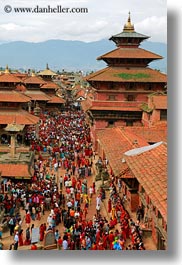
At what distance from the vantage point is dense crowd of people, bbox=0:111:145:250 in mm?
12109

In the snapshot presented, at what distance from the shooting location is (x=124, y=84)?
26781 mm

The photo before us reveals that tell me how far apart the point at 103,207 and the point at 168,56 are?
24.0 feet

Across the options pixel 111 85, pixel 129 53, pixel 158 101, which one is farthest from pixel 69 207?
pixel 129 53

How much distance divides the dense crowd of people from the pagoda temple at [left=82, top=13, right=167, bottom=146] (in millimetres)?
3187

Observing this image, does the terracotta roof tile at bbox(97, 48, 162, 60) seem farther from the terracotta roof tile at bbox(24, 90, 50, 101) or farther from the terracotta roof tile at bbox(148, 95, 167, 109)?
the terracotta roof tile at bbox(24, 90, 50, 101)

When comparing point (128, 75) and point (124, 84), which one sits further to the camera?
point (124, 84)

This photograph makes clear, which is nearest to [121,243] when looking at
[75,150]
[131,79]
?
[75,150]

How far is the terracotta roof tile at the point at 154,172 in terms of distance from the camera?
9625mm

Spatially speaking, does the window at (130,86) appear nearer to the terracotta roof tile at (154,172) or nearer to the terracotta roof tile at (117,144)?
the terracotta roof tile at (117,144)

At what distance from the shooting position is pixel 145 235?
11.8 meters

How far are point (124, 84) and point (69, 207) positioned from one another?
1284 centimetres

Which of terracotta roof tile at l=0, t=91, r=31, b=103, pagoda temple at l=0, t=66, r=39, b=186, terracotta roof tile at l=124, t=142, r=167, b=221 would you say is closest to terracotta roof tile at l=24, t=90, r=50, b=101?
pagoda temple at l=0, t=66, r=39, b=186

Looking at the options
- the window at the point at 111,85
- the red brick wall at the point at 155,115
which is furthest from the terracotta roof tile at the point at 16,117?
the red brick wall at the point at 155,115

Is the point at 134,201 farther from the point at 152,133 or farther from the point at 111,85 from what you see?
the point at 111,85
